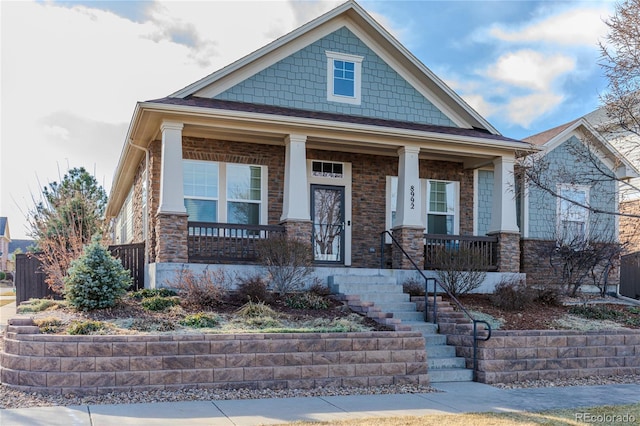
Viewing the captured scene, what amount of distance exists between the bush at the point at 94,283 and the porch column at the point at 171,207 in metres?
1.81

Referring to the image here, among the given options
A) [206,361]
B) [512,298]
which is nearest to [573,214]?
[512,298]

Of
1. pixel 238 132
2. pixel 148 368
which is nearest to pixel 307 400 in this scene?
pixel 148 368

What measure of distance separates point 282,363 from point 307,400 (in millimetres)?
765

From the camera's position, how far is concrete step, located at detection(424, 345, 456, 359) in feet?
32.3

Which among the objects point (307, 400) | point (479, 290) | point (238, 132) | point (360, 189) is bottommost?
point (307, 400)

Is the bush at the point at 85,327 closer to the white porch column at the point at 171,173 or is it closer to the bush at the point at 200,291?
the bush at the point at 200,291

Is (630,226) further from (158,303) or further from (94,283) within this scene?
(94,283)

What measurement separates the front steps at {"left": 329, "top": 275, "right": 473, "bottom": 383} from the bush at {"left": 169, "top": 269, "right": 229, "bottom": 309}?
7.79ft

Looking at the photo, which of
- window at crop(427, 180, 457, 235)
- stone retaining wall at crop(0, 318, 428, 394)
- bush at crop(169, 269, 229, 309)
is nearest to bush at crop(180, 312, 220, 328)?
stone retaining wall at crop(0, 318, 428, 394)

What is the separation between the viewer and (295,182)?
12.8m

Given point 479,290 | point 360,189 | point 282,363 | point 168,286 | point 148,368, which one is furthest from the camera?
point 360,189

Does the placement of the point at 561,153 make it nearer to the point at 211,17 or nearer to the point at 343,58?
the point at 343,58

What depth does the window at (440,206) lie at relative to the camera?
52.7 feet

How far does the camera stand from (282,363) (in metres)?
8.30
